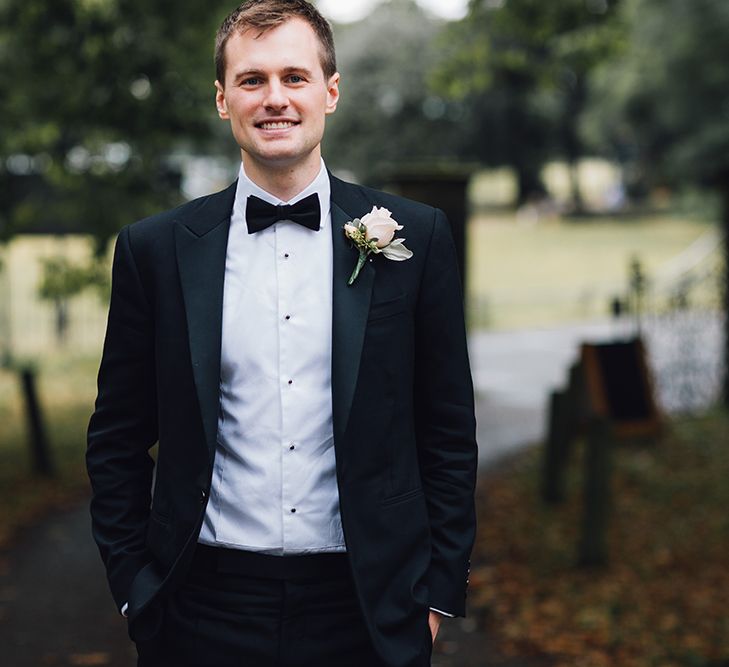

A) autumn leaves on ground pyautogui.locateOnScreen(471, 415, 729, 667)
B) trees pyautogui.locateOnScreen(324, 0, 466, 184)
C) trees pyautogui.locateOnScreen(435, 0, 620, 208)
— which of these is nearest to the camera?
autumn leaves on ground pyautogui.locateOnScreen(471, 415, 729, 667)

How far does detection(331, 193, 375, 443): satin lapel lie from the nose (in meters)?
0.33

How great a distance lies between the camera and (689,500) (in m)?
9.05

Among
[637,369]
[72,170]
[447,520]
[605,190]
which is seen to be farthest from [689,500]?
[605,190]

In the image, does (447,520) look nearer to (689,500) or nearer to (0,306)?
(689,500)

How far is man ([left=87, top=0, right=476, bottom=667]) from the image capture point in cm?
248

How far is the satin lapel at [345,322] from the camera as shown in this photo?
2.45 m

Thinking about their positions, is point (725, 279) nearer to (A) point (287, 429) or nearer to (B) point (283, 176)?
(B) point (283, 176)

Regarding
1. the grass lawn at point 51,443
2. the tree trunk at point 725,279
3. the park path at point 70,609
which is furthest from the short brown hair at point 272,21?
the tree trunk at point 725,279

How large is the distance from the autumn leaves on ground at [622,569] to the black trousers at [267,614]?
143 inches

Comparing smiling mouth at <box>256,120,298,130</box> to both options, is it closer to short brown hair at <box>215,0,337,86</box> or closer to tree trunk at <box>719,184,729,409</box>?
short brown hair at <box>215,0,337,86</box>

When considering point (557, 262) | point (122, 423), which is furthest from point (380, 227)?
point (557, 262)

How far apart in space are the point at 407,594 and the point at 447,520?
0.20 m

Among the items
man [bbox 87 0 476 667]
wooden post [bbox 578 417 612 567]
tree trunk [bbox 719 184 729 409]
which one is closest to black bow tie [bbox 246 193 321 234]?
man [bbox 87 0 476 667]

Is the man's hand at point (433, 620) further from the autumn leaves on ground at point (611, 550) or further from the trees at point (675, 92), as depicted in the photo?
the trees at point (675, 92)
